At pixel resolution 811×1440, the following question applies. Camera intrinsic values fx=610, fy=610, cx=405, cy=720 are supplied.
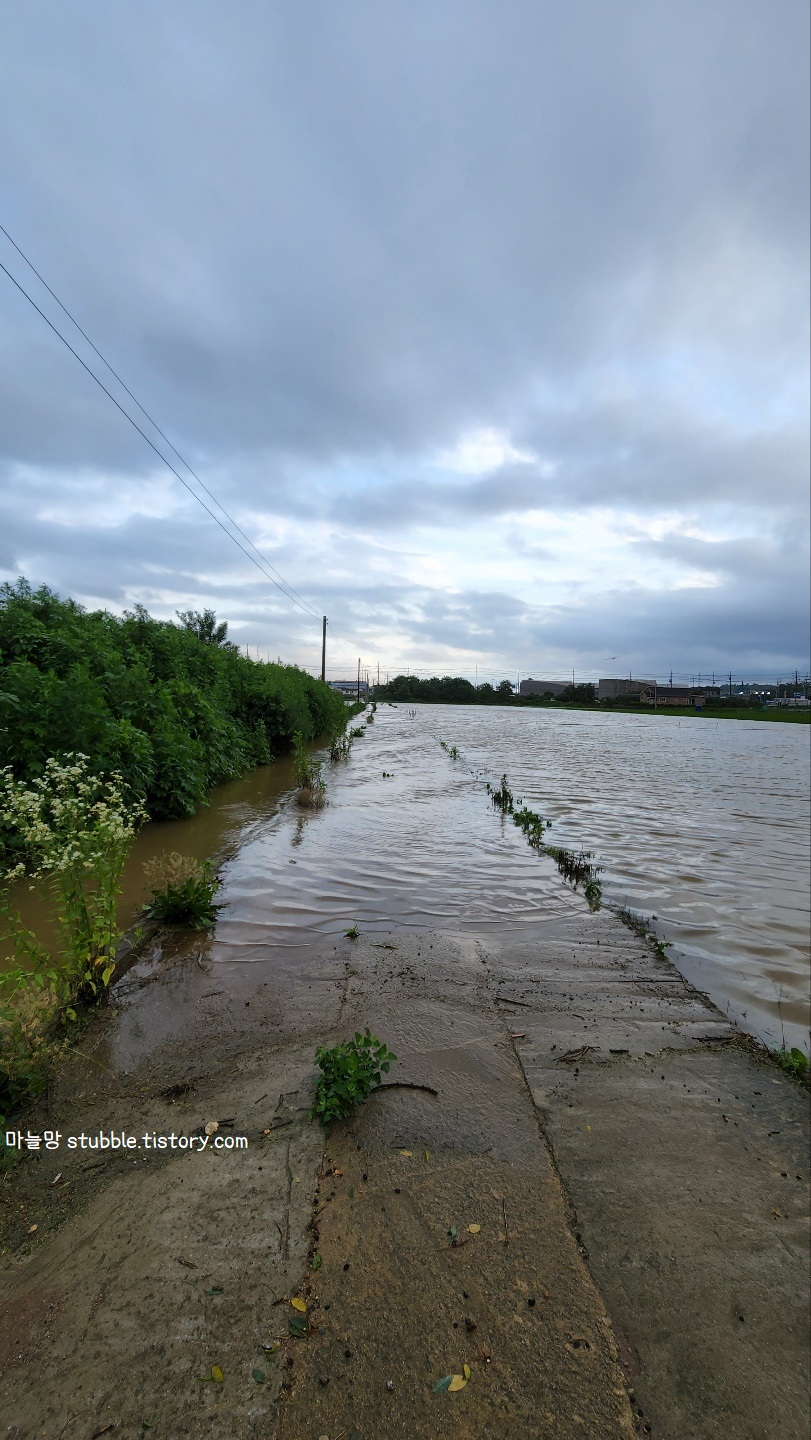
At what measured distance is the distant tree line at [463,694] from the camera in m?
132

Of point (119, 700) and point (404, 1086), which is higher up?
point (119, 700)

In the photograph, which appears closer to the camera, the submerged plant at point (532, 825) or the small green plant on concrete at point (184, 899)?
the small green plant on concrete at point (184, 899)

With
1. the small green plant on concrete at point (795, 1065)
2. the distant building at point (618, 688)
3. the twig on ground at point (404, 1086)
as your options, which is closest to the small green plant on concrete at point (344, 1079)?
the twig on ground at point (404, 1086)

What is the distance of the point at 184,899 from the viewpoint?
513 centimetres

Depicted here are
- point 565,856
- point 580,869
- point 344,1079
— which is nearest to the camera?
point 344,1079

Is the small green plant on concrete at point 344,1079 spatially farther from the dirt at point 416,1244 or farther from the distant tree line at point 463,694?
the distant tree line at point 463,694

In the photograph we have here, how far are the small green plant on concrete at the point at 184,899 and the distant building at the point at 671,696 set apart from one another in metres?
108

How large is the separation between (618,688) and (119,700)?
135 meters

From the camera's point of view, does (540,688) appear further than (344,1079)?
Yes

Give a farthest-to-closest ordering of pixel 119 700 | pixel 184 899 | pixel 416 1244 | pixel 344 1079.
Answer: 1. pixel 119 700
2. pixel 184 899
3. pixel 344 1079
4. pixel 416 1244

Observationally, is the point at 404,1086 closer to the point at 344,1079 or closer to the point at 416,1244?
the point at 344,1079

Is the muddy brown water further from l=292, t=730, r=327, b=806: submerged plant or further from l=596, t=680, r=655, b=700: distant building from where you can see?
l=596, t=680, r=655, b=700: distant building

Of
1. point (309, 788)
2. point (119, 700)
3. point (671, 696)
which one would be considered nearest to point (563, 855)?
point (309, 788)

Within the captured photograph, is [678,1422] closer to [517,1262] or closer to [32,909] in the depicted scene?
[517,1262]
